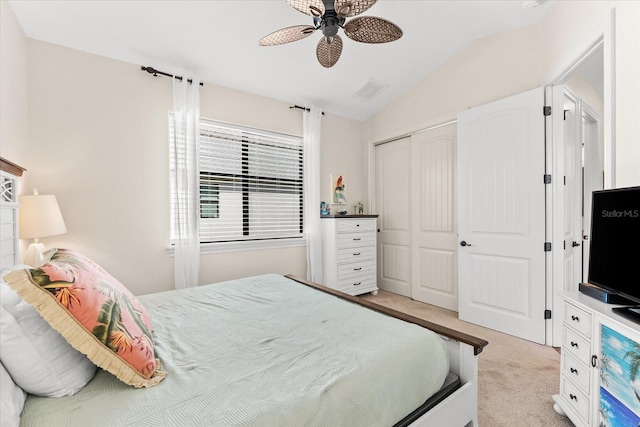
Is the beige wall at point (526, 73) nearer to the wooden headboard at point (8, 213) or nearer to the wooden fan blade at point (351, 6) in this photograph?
the wooden fan blade at point (351, 6)

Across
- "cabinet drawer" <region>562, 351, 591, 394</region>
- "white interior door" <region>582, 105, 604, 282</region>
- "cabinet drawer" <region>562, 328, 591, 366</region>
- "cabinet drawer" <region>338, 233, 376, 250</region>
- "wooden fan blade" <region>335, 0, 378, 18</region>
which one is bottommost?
"cabinet drawer" <region>562, 351, 591, 394</region>

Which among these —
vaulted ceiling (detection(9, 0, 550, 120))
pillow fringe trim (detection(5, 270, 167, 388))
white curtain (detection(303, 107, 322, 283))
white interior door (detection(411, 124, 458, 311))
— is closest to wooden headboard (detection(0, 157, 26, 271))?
pillow fringe trim (detection(5, 270, 167, 388))

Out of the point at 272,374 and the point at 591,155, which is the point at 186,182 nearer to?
the point at 272,374

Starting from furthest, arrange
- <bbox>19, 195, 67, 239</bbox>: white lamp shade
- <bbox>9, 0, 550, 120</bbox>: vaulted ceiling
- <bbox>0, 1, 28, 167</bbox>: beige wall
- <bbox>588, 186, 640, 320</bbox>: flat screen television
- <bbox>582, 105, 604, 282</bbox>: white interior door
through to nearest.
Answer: <bbox>582, 105, 604, 282</bbox>: white interior door, <bbox>9, 0, 550, 120</bbox>: vaulted ceiling, <bbox>19, 195, 67, 239</bbox>: white lamp shade, <bbox>0, 1, 28, 167</bbox>: beige wall, <bbox>588, 186, 640, 320</bbox>: flat screen television

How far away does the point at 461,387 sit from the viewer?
1.29 m

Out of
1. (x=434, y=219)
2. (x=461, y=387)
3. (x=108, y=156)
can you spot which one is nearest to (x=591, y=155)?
(x=434, y=219)

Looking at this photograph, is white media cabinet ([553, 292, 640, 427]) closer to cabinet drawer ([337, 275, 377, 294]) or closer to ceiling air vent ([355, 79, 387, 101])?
cabinet drawer ([337, 275, 377, 294])

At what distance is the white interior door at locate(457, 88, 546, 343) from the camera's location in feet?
8.23

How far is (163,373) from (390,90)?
3867 millimetres

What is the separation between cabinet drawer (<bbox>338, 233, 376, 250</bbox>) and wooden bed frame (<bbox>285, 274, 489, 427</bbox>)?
217cm

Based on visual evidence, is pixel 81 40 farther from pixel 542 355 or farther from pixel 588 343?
pixel 542 355

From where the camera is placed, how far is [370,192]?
4.36m

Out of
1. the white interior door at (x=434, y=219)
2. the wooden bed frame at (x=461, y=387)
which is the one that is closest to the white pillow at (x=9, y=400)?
the wooden bed frame at (x=461, y=387)

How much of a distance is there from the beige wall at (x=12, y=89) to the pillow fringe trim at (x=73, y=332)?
1.53 metres
